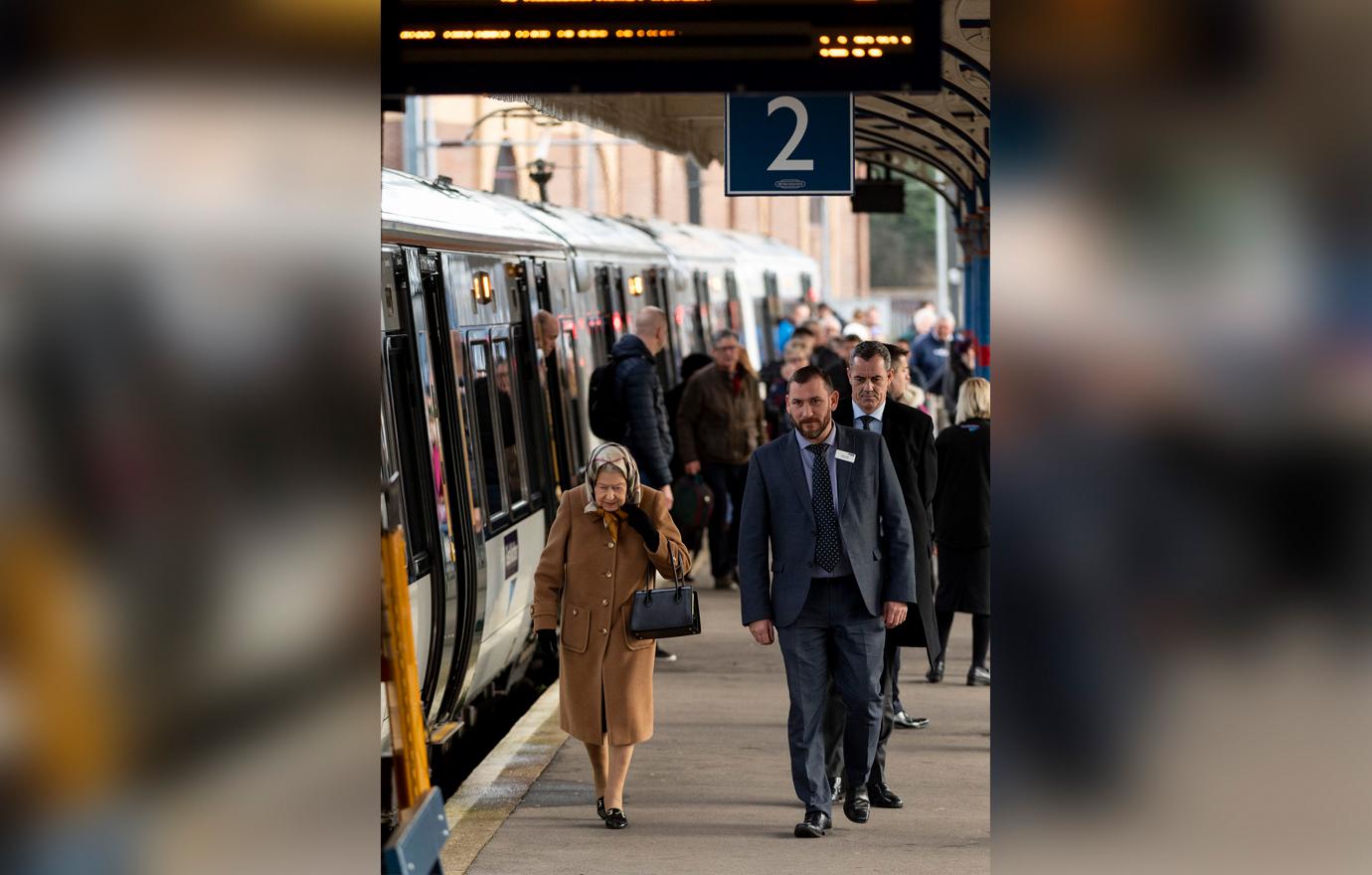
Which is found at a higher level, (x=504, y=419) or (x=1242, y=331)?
(x=1242, y=331)

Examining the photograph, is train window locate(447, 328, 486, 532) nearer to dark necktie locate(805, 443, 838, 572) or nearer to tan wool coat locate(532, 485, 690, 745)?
tan wool coat locate(532, 485, 690, 745)

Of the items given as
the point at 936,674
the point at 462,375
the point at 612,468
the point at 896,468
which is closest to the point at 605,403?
the point at 462,375

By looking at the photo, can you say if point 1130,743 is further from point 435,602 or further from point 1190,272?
point 435,602

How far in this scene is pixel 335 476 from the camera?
3.86 metres

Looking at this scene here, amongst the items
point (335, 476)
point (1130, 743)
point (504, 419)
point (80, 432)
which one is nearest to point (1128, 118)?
point (1130, 743)

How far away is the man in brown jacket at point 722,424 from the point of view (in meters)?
14.3

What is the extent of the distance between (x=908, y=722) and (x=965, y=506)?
1.20 metres

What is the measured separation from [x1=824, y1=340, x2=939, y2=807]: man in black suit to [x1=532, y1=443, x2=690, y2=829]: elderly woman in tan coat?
90 centimetres

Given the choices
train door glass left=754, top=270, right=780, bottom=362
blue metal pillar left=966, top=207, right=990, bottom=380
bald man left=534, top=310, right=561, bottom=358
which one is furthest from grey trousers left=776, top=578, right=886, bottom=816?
train door glass left=754, top=270, right=780, bottom=362

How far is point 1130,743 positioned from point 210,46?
2.28 metres

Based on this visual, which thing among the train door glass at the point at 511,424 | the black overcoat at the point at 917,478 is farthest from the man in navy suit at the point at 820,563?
the train door glass at the point at 511,424

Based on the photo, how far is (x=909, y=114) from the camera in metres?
17.8

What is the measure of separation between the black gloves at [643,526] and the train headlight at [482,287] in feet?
8.05

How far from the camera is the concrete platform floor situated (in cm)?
769
